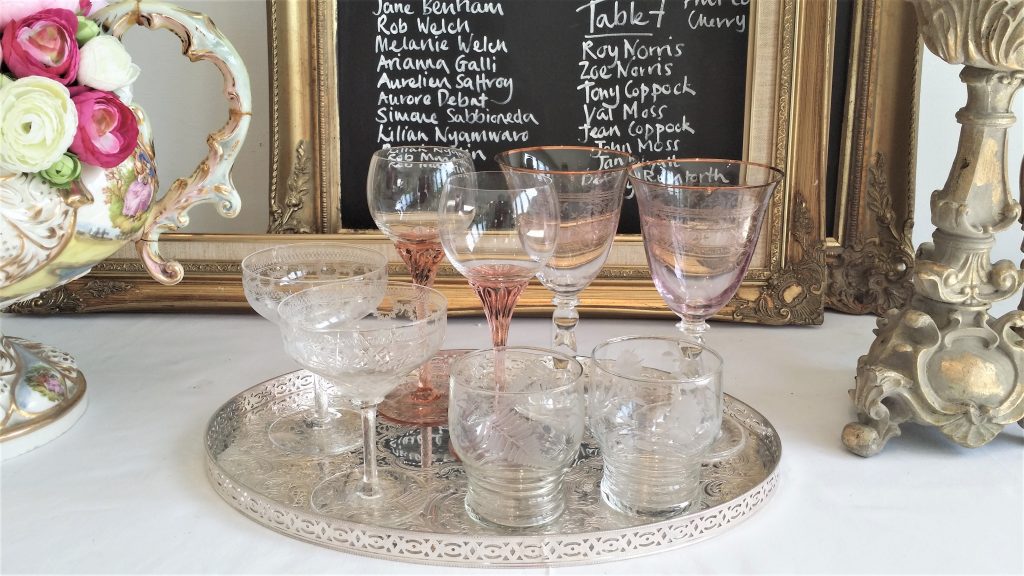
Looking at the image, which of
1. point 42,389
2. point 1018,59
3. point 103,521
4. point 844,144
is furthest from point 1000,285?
point 42,389

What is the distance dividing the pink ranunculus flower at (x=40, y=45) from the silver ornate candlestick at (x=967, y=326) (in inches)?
29.4

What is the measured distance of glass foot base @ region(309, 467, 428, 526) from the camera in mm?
750

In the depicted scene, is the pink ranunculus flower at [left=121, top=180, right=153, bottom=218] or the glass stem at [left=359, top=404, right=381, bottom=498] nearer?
the glass stem at [left=359, top=404, right=381, bottom=498]

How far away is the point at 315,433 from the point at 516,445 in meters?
0.26

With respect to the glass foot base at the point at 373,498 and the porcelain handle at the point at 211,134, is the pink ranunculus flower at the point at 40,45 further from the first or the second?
the glass foot base at the point at 373,498

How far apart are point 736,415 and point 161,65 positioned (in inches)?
37.8

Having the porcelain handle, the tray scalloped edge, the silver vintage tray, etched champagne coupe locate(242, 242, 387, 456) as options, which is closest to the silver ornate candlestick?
the silver vintage tray

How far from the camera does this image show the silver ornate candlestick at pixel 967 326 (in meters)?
0.87

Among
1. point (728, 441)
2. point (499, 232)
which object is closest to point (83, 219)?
point (499, 232)

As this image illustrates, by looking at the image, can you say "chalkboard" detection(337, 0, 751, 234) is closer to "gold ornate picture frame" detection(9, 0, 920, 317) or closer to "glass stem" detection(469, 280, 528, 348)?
"gold ornate picture frame" detection(9, 0, 920, 317)

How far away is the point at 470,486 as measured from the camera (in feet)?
2.45

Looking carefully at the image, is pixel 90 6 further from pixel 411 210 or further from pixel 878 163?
pixel 878 163

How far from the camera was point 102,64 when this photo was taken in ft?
2.77

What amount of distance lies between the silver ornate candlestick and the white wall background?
46 centimetres
